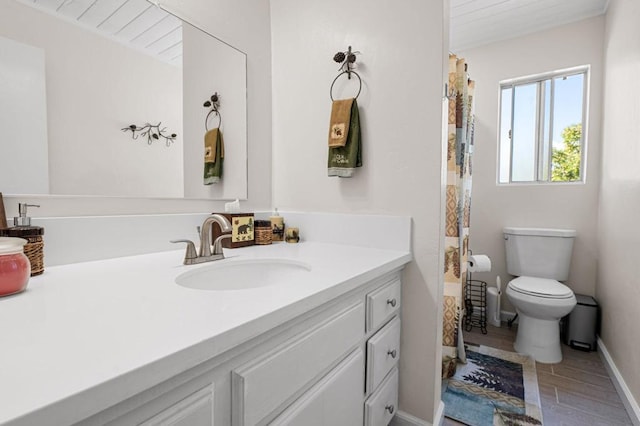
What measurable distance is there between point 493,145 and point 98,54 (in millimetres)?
2770

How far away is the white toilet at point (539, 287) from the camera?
1934mm

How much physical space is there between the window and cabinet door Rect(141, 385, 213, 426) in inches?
113

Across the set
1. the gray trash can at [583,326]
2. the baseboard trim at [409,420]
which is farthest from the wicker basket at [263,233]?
the gray trash can at [583,326]

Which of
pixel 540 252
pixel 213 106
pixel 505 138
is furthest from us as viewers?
pixel 505 138

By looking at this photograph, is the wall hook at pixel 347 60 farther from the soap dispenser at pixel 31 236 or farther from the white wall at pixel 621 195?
the white wall at pixel 621 195

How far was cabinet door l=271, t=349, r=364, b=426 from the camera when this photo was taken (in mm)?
682

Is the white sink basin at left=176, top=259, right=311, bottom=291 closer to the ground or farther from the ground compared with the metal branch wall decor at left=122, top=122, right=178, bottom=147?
closer to the ground

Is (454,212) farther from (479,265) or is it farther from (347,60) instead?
(347,60)

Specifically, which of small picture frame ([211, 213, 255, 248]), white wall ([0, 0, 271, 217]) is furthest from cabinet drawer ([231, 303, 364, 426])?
white wall ([0, 0, 271, 217])

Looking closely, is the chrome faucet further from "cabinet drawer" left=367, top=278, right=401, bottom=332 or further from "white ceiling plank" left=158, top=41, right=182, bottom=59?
"white ceiling plank" left=158, top=41, right=182, bottom=59

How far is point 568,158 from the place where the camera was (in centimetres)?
244

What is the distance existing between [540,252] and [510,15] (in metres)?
1.76

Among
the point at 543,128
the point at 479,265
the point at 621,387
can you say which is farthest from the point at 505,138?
the point at 621,387

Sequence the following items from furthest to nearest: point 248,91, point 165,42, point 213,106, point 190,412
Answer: point 248,91, point 213,106, point 165,42, point 190,412
